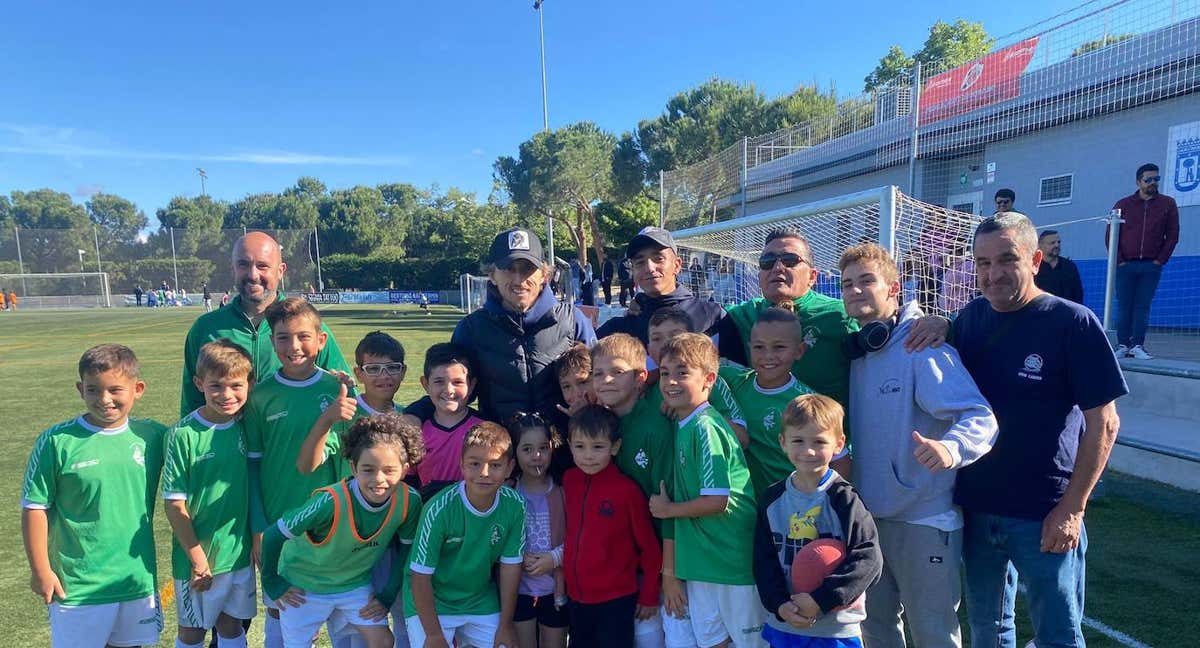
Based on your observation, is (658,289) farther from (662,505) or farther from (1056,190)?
(1056,190)

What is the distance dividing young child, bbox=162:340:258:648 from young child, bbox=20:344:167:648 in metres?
0.13

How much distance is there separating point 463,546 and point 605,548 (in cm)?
60

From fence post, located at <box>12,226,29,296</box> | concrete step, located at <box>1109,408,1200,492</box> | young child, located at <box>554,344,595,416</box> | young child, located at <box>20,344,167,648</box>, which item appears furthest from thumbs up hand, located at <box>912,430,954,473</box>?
fence post, located at <box>12,226,29,296</box>

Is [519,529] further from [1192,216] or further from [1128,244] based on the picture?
[1192,216]

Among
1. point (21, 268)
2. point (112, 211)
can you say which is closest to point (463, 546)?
point (21, 268)

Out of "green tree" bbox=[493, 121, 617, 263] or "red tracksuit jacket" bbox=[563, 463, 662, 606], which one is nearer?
"red tracksuit jacket" bbox=[563, 463, 662, 606]

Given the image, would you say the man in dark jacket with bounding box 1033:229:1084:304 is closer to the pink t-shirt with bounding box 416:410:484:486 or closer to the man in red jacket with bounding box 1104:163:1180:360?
the man in red jacket with bounding box 1104:163:1180:360

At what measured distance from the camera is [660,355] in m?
2.78

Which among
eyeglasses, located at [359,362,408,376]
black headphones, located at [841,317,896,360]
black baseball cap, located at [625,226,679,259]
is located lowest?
eyeglasses, located at [359,362,408,376]

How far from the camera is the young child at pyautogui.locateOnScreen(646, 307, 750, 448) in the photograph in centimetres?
283

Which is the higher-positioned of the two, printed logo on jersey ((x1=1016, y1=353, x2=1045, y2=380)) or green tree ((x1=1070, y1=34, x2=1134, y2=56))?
green tree ((x1=1070, y1=34, x2=1134, y2=56))

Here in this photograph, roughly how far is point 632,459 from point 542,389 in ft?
1.99

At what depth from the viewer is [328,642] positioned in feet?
11.9

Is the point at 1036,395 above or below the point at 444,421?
above
